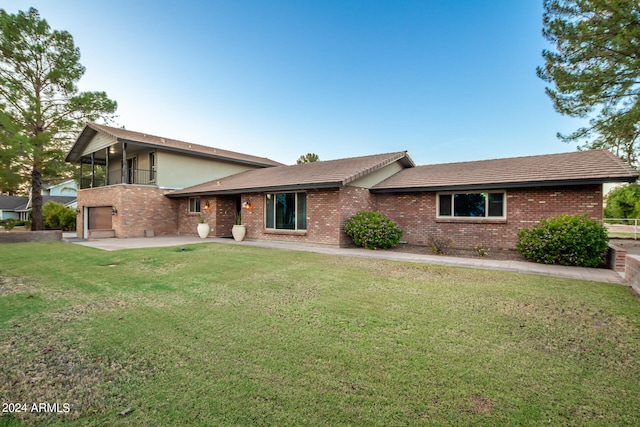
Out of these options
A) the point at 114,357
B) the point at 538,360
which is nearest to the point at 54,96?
the point at 114,357

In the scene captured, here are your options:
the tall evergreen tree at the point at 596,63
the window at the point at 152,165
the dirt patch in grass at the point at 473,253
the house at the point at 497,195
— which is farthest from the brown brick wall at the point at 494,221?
the window at the point at 152,165

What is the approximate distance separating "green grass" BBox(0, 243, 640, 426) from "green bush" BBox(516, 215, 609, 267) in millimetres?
2434

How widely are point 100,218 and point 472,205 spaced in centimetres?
2067

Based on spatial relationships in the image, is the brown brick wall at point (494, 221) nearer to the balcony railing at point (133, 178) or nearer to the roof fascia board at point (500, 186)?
the roof fascia board at point (500, 186)

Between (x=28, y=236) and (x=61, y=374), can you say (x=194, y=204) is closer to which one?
(x=28, y=236)

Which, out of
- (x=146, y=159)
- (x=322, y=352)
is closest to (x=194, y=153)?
(x=146, y=159)

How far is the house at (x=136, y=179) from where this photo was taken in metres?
15.7

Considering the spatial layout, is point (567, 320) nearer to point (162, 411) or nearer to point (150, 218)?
point (162, 411)

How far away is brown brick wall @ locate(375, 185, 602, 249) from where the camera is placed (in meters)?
9.26

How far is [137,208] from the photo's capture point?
16.0 m

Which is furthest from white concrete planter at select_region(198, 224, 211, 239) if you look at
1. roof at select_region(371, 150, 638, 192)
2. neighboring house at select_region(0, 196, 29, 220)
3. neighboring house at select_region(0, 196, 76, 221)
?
neighboring house at select_region(0, 196, 29, 220)

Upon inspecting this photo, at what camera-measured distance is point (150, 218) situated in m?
16.6

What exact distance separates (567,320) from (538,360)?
5.22ft

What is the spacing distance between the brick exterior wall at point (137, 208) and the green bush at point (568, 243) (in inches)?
697
